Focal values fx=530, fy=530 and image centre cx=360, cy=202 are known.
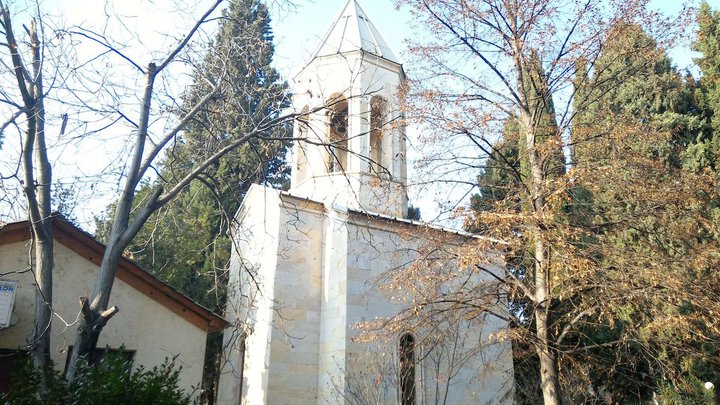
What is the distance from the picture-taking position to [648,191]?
7.58 meters

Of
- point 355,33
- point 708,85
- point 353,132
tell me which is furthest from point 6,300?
point 708,85

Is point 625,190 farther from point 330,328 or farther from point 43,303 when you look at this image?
point 43,303

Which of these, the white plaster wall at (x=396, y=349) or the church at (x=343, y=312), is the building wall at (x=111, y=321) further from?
the white plaster wall at (x=396, y=349)

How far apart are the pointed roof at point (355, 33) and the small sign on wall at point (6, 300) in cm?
884

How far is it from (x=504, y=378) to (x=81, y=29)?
10636mm

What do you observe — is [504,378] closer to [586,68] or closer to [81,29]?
[586,68]

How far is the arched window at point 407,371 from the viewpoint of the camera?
10523mm

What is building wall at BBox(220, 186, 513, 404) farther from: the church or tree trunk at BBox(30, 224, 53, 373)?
tree trunk at BBox(30, 224, 53, 373)

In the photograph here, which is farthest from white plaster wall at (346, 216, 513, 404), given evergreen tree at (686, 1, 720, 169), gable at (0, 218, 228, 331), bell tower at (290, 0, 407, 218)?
evergreen tree at (686, 1, 720, 169)

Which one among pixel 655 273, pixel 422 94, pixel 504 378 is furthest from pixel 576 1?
pixel 504 378

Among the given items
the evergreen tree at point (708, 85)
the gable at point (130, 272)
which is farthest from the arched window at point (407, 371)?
the evergreen tree at point (708, 85)

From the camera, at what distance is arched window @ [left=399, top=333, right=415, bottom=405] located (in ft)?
34.5

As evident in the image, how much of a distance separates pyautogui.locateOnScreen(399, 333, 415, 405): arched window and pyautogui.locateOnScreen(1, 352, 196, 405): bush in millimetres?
6570

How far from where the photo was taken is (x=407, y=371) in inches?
419
